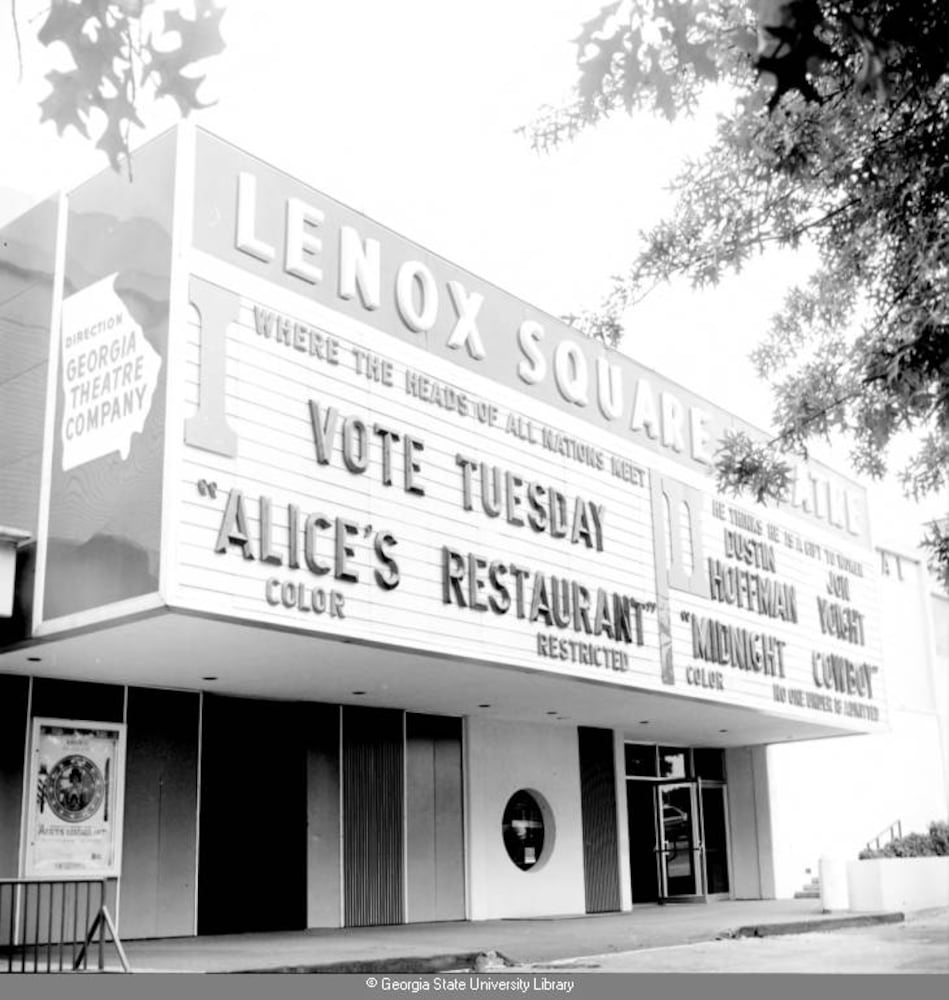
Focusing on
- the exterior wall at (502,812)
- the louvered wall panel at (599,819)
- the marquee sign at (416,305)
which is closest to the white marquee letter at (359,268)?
the marquee sign at (416,305)

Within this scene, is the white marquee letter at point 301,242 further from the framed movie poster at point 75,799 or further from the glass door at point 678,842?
the glass door at point 678,842

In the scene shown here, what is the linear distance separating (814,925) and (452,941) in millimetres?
6380

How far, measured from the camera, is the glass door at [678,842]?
25938 millimetres

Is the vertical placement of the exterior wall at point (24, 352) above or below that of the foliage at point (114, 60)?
above

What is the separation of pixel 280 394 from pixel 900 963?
8645 millimetres

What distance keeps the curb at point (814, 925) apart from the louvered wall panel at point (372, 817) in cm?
450

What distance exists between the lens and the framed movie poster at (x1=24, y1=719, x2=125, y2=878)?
14.8m

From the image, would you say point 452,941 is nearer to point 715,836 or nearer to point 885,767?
point 715,836

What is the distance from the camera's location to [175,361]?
496 inches

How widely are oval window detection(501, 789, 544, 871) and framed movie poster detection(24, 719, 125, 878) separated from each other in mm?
7094

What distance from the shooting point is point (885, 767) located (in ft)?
102

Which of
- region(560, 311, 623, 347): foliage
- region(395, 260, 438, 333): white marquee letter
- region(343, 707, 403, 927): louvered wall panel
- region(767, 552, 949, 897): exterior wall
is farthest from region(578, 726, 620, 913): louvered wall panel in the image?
region(560, 311, 623, 347): foliage

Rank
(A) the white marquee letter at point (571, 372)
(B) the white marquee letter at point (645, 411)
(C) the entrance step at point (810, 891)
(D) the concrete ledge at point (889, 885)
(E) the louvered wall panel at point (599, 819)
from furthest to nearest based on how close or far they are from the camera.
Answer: (C) the entrance step at point (810, 891) < (E) the louvered wall panel at point (599, 819) < (D) the concrete ledge at point (889, 885) < (B) the white marquee letter at point (645, 411) < (A) the white marquee letter at point (571, 372)

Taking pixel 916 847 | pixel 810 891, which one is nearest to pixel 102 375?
pixel 916 847
